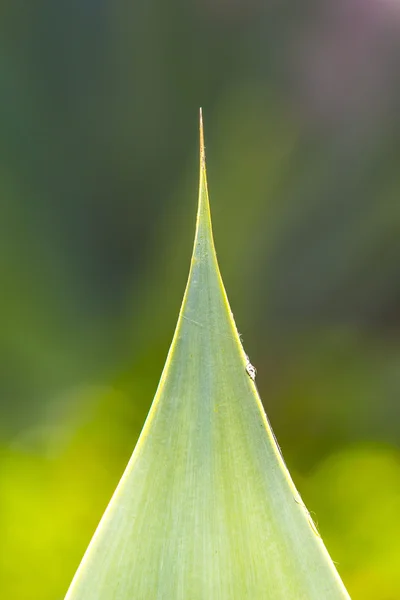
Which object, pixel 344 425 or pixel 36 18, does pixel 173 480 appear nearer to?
pixel 344 425

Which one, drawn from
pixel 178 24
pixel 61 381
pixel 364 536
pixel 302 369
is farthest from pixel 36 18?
A: pixel 364 536

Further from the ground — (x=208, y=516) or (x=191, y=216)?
(x=191, y=216)

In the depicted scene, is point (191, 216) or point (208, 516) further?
point (191, 216)

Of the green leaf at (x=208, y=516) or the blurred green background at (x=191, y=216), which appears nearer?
the green leaf at (x=208, y=516)

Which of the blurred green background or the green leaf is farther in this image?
the blurred green background
